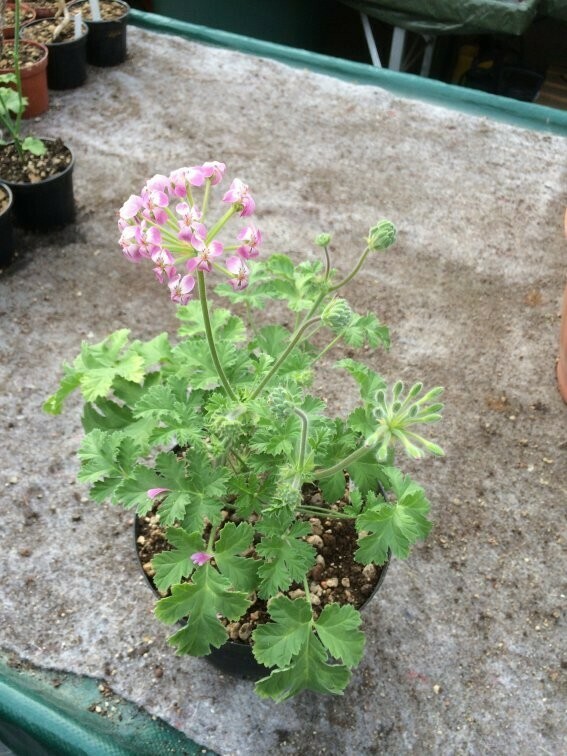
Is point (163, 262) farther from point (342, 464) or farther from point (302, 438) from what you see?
point (342, 464)

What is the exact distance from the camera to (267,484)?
1.40m

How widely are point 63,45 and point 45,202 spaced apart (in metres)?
1.10

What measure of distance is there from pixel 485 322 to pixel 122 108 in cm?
198

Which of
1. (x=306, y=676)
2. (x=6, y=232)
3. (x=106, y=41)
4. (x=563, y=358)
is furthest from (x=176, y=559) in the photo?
(x=106, y=41)

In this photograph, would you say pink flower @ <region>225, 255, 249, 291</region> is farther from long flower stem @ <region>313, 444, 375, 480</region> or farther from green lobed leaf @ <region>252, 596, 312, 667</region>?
green lobed leaf @ <region>252, 596, 312, 667</region>

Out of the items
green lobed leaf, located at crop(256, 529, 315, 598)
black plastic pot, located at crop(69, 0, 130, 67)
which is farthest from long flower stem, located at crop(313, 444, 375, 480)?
black plastic pot, located at crop(69, 0, 130, 67)

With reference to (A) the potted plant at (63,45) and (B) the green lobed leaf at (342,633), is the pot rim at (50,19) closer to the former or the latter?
(A) the potted plant at (63,45)

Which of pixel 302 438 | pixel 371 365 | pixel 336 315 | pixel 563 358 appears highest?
pixel 336 315

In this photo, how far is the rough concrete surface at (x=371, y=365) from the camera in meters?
1.69

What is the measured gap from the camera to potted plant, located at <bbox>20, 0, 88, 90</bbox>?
3.42 meters

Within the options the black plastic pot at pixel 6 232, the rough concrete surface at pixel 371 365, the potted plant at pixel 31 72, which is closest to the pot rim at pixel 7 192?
the black plastic pot at pixel 6 232

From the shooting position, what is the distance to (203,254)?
1.17 m

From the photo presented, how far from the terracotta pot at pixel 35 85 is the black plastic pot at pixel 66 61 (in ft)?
0.25

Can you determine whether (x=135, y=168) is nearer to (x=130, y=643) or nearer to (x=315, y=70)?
(x=315, y=70)
